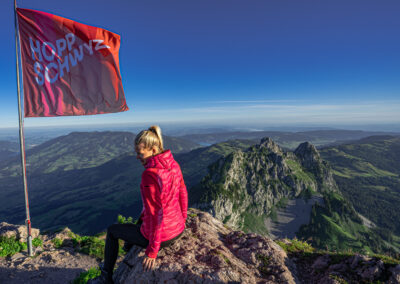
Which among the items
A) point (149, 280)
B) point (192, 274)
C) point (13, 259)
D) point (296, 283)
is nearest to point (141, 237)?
point (149, 280)

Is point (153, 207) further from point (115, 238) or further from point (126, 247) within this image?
point (126, 247)

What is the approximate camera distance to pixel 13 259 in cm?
952

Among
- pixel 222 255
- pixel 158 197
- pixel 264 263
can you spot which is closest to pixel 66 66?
pixel 158 197

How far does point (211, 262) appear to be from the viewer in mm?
6129

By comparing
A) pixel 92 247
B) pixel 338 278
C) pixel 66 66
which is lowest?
pixel 92 247

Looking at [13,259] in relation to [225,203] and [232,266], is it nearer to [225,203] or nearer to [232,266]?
[232,266]

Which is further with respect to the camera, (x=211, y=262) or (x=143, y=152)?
(x=211, y=262)

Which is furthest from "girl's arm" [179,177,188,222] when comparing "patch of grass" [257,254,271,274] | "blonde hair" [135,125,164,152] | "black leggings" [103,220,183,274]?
"patch of grass" [257,254,271,274]

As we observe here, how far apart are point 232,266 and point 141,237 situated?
120 inches

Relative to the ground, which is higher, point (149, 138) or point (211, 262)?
point (149, 138)

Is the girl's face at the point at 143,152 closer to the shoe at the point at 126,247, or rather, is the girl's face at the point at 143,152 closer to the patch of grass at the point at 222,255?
the shoe at the point at 126,247

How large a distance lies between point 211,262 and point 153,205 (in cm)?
279

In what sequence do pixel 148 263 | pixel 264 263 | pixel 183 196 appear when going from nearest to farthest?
1. pixel 148 263
2. pixel 183 196
3. pixel 264 263

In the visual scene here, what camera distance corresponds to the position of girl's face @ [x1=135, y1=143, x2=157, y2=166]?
534 centimetres
